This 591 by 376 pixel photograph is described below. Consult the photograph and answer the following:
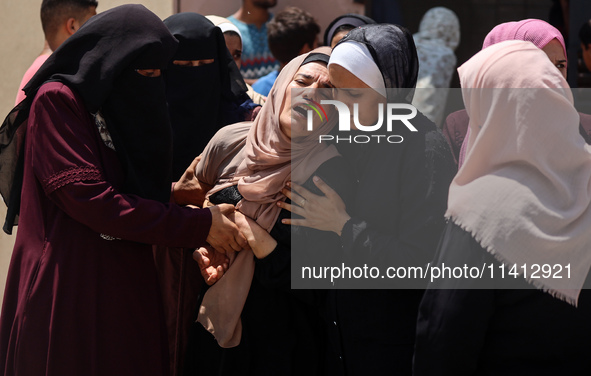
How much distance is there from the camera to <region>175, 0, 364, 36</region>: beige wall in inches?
205

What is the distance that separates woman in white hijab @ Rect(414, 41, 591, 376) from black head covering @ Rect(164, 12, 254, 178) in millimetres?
1646

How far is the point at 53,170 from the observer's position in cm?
233

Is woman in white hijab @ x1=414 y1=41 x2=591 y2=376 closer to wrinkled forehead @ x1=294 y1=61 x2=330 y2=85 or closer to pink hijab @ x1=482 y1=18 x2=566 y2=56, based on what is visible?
wrinkled forehead @ x1=294 y1=61 x2=330 y2=85

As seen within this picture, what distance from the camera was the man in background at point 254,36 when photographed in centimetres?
509

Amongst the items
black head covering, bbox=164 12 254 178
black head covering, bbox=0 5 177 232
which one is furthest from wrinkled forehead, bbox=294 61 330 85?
black head covering, bbox=164 12 254 178

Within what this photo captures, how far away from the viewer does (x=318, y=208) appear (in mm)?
2381

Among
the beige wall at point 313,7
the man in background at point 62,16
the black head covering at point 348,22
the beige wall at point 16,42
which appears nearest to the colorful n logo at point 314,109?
the black head covering at point 348,22

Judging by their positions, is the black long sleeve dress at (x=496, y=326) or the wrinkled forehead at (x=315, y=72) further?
the wrinkled forehead at (x=315, y=72)

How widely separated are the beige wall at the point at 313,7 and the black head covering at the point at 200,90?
5.65 feet

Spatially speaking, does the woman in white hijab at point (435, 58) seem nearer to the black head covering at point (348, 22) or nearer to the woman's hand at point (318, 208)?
the black head covering at point (348, 22)

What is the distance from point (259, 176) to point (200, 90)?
99 centimetres

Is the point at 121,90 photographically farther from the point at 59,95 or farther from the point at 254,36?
the point at 254,36

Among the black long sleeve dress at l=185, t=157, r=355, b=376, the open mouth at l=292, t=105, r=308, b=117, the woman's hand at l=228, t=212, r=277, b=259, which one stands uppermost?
the open mouth at l=292, t=105, r=308, b=117

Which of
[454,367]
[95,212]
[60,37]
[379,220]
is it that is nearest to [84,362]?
[95,212]
